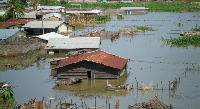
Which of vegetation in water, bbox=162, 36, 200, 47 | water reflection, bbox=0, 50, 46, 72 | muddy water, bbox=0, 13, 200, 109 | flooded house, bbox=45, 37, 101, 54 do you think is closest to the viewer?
muddy water, bbox=0, 13, 200, 109

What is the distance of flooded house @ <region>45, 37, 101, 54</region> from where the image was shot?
3102cm

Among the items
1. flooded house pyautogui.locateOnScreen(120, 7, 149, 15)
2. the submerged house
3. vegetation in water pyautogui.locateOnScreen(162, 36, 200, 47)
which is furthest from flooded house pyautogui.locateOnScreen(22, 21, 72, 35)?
flooded house pyautogui.locateOnScreen(120, 7, 149, 15)

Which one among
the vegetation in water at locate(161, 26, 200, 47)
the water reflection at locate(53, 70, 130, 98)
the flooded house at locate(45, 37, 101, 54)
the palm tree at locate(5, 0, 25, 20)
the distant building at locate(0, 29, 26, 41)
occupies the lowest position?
the water reflection at locate(53, 70, 130, 98)

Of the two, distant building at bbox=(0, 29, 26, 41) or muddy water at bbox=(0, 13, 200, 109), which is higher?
distant building at bbox=(0, 29, 26, 41)

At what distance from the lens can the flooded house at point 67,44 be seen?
3102 centimetres

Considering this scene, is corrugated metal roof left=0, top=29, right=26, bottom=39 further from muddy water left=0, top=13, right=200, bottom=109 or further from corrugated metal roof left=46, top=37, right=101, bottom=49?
corrugated metal roof left=46, top=37, right=101, bottom=49

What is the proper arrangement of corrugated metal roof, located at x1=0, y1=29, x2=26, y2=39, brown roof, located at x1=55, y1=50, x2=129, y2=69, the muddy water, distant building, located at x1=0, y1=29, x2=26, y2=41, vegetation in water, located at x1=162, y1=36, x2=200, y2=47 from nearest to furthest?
the muddy water
brown roof, located at x1=55, y1=50, x2=129, y2=69
distant building, located at x1=0, y1=29, x2=26, y2=41
corrugated metal roof, located at x1=0, y1=29, x2=26, y2=39
vegetation in water, located at x1=162, y1=36, x2=200, y2=47

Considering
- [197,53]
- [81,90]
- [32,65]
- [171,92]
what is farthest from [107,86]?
[197,53]

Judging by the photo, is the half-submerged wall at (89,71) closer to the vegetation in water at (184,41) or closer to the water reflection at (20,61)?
the water reflection at (20,61)

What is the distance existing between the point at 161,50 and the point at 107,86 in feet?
42.5

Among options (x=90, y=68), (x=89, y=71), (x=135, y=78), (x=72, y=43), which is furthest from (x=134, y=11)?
(x=135, y=78)

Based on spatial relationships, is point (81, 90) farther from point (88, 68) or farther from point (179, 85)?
point (179, 85)

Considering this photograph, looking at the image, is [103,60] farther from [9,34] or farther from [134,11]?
[134,11]

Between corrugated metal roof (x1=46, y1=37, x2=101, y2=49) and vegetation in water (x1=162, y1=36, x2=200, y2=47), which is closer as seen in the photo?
corrugated metal roof (x1=46, y1=37, x2=101, y2=49)
